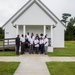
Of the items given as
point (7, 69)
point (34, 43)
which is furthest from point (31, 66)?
point (34, 43)

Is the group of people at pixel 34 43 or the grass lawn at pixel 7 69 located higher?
the group of people at pixel 34 43

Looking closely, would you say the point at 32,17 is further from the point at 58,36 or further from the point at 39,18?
the point at 58,36

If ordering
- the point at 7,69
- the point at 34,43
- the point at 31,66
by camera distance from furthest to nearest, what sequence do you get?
the point at 34,43 → the point at 31,66 → the point at 7,69

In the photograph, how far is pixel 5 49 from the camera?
34.0 meters

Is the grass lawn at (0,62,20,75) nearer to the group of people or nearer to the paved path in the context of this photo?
the paved path

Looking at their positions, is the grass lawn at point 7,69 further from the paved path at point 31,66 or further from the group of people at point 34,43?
the group of people at point 34,43

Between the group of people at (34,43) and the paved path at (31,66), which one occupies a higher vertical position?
the group of people at (34,43)

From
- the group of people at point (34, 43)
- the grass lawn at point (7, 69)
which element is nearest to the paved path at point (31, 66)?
the grass lawn at point (7, 69)

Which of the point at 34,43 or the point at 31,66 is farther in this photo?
the point at 34,43

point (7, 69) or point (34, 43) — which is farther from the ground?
point (34, 43)

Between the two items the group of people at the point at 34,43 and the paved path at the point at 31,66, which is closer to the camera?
the paved path at the point at 31,66

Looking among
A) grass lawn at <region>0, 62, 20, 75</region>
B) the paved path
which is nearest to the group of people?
the paved path

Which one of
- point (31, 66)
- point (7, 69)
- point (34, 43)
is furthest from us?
point (34, 43)

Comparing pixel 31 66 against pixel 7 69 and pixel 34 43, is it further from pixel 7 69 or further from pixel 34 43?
pixel 34 43
